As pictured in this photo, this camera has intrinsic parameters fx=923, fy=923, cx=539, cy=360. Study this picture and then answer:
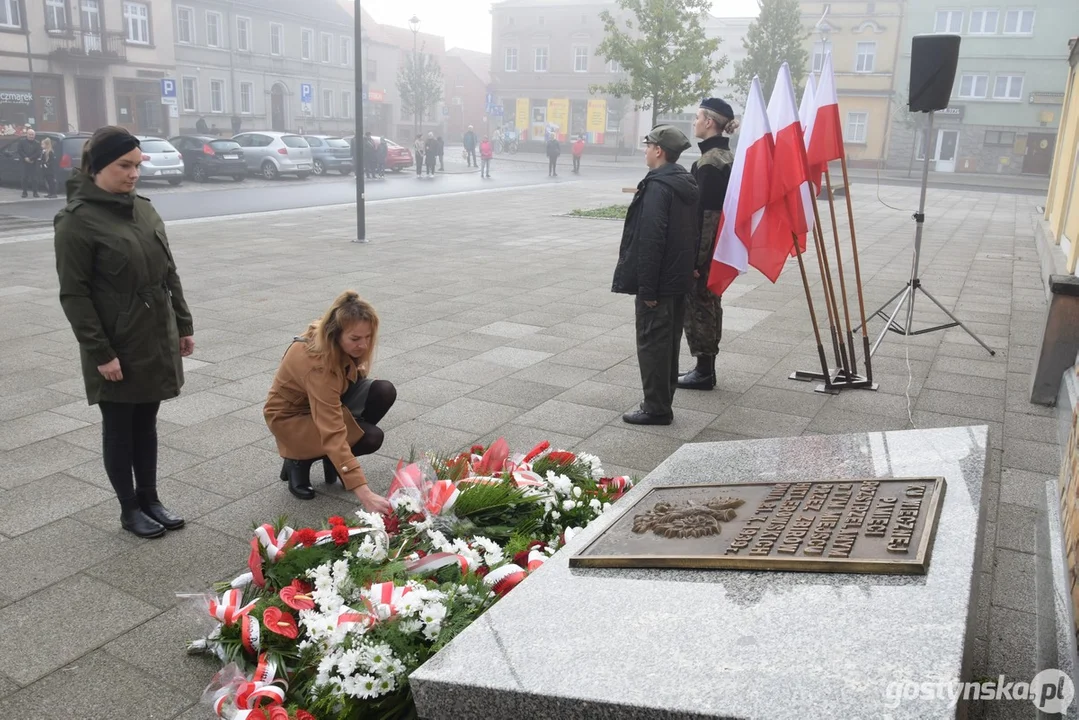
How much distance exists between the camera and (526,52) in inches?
2501

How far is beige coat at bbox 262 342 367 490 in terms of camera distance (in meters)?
3.93

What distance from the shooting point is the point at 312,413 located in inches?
163

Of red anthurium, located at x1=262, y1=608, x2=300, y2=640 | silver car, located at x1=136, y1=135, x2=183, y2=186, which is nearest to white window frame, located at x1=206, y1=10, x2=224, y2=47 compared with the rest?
silver car, located at x1=136, y1=135, x2=183, y2=186

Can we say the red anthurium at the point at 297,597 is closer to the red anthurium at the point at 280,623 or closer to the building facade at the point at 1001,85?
the red anthurium at the point at 280,623

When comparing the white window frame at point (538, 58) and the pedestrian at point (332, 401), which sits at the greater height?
the white window frame at point (538, 58)

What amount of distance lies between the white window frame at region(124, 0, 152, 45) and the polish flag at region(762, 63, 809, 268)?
41.5 m

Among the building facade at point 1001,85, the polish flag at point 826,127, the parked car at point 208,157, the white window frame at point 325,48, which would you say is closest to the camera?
the polish flag at point 826,127

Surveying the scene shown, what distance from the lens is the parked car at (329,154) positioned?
103 ft

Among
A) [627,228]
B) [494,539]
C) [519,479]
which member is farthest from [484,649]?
[627,228]

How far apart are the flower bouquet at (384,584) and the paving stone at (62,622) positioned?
14.3 inches

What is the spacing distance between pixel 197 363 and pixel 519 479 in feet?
13.3

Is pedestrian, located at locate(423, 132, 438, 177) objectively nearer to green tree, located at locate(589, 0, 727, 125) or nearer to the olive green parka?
green tree, located at locate(589, 0, 727, 125)

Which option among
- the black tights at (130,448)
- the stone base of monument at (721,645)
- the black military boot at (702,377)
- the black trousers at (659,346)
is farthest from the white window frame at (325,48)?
the stone base of monument at (721,645)

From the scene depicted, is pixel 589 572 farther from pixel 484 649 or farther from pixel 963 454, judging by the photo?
pixel 963 454
